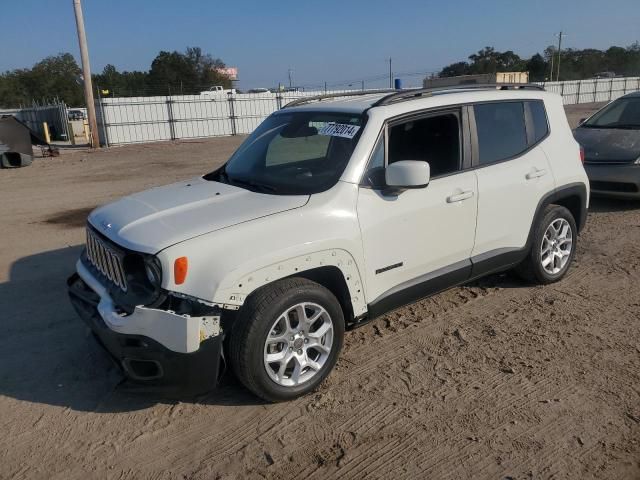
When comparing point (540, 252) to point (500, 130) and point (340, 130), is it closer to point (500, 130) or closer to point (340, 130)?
point (500, 130)

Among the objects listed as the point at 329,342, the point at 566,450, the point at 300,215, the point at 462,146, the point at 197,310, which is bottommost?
the point at 566,450

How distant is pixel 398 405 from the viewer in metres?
3.29

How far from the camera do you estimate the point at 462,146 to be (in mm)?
4152

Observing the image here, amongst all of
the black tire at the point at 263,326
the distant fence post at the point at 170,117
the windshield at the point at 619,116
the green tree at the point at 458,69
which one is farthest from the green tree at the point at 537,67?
the black tire at the point at 263,326

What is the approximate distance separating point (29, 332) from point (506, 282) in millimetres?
4341

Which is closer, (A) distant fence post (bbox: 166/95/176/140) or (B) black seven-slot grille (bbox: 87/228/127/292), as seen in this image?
(B) black seven-slot grille (bbox: 87/228/127/292)

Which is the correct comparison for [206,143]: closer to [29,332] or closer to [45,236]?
[45,236]

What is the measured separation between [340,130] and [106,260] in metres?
1.84

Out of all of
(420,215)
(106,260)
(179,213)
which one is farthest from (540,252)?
(106,260)

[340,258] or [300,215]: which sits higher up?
[300,215]

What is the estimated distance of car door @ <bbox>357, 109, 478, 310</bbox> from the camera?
359cm

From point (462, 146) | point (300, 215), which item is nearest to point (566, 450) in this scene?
point (300, 215)

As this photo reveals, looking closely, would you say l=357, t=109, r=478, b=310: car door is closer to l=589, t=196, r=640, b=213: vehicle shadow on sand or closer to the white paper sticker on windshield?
the white paper sticker on windshield

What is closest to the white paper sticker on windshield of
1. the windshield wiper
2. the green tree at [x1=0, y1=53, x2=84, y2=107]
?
the windshield wiper
